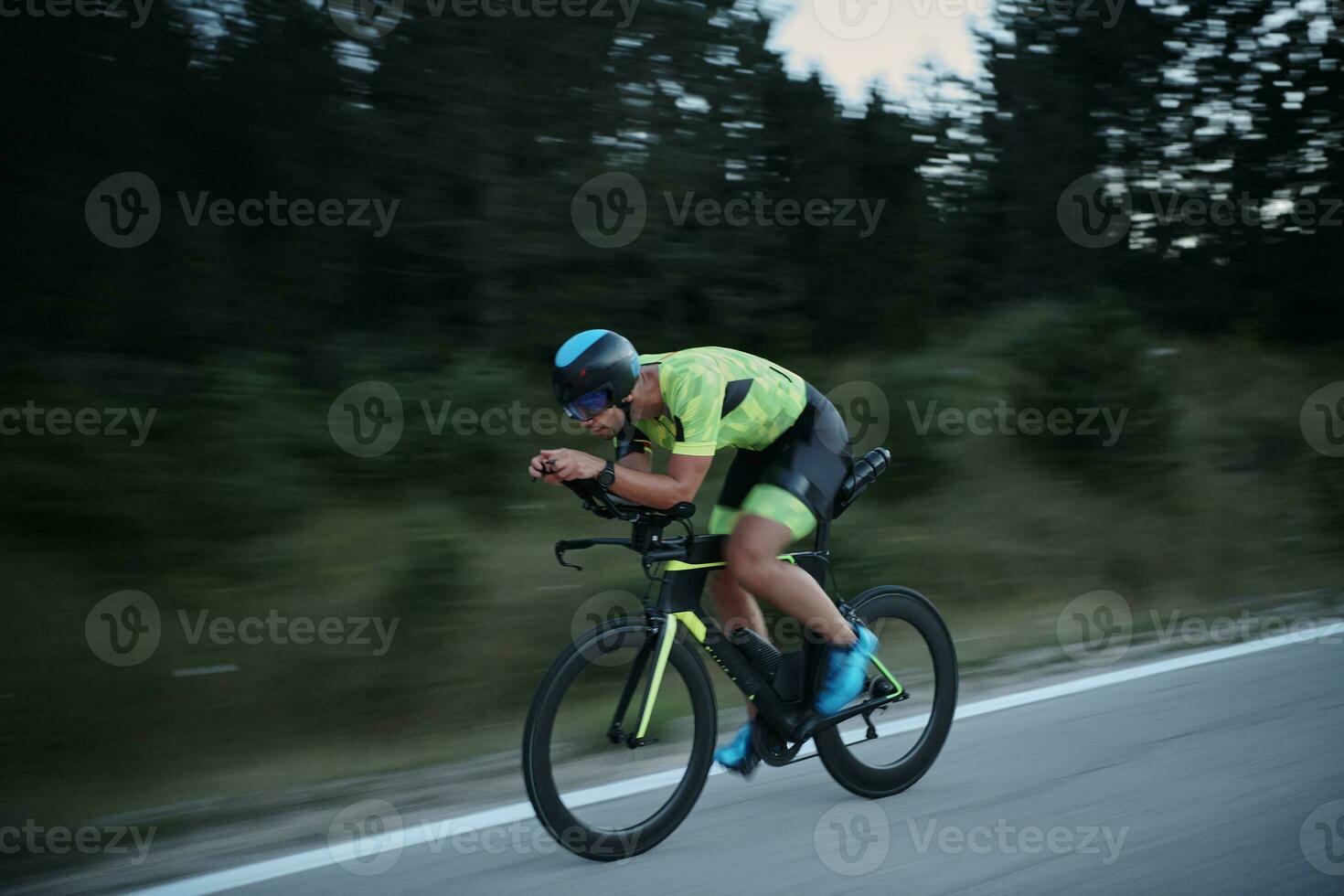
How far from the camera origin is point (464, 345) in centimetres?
738

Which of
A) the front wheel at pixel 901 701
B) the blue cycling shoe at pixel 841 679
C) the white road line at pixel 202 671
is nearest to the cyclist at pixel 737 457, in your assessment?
the blue cycling shoe at pixel 841 679

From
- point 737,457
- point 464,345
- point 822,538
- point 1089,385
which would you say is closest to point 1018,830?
point 822,538

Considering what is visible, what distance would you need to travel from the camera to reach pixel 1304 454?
32.4 feet

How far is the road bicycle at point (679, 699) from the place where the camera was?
11.3 ft

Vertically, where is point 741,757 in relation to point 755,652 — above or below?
below

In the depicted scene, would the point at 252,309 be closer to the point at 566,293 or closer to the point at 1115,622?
the point at 566,293

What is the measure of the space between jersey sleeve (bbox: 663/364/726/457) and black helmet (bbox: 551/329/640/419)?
17 centimetres

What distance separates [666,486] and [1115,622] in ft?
15.2

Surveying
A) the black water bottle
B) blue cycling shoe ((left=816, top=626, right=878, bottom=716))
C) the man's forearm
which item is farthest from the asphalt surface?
the man's forearm

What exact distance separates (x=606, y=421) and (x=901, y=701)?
1728 mm

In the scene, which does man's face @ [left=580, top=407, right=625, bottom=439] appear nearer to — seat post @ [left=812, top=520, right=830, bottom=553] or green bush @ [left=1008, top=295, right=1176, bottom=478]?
seat post @ [left=812, top=520, right=830, bottom=553]

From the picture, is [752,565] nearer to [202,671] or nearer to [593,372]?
[593,372]

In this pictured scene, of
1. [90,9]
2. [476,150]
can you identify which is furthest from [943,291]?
[90,9]

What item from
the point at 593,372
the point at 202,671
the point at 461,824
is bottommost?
the point at 202,671
